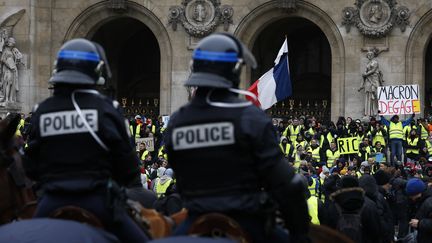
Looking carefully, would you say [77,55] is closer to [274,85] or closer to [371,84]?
[274,85]

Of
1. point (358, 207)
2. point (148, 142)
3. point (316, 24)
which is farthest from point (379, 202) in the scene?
point (316, 24)

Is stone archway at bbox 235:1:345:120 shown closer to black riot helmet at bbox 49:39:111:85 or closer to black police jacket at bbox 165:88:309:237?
black riot helmet at bbox 49:39:111:85

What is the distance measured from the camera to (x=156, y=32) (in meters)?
36.0

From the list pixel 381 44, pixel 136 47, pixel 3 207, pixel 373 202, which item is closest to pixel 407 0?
pixel 381 44

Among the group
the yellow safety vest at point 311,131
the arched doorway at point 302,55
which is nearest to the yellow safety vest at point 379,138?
the yellow safety vest at point 311,131

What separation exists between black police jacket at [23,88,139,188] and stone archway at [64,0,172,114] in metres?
28.3

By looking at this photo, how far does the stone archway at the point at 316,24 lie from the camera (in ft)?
113

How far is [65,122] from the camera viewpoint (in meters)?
7.07

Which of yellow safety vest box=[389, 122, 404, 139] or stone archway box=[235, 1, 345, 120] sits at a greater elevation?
stone archway box=[235, 1, 345, 120]

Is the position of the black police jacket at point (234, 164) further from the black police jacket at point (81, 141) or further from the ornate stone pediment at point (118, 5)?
the ornate stone pediment at point (118, 5)

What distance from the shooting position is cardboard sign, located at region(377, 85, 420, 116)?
28.4m

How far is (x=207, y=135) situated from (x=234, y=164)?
241 millimetres

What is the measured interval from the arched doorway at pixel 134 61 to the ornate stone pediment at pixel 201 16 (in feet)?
12.3

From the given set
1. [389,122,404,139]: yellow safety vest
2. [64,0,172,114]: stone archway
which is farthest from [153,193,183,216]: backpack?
[64,0,172,114]: stone archway
